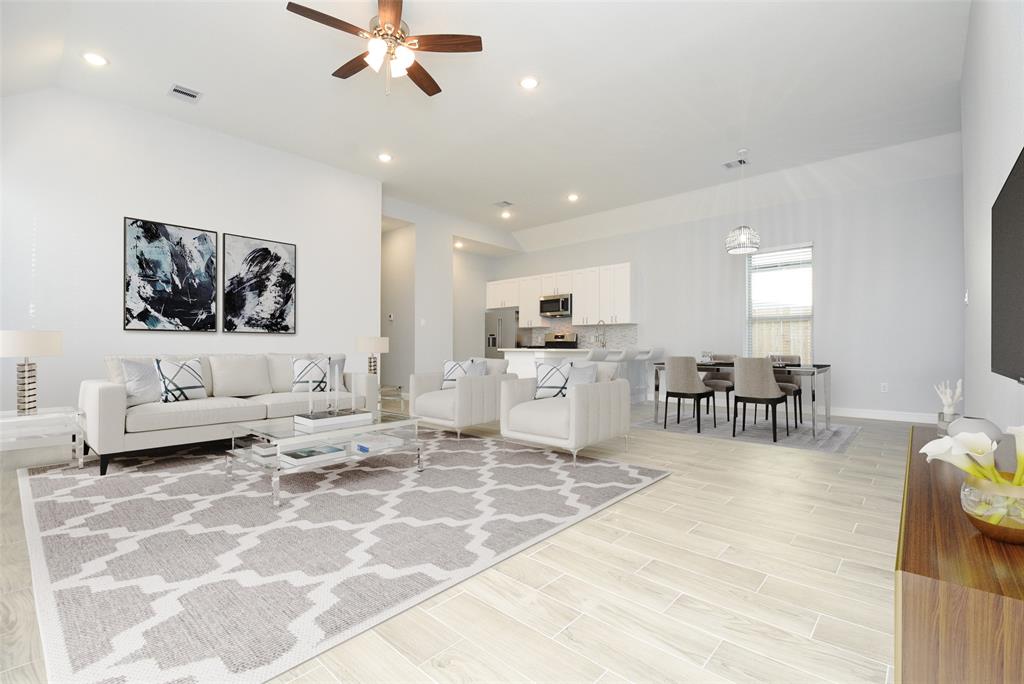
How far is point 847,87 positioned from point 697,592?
15.0ft

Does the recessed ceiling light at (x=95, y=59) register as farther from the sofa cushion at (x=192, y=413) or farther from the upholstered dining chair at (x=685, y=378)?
the upholstered dining chair at (x=685, y=378)

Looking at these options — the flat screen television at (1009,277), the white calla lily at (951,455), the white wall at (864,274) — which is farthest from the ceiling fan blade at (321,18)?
the white wall at (864,274)

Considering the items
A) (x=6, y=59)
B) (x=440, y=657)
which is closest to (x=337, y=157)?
(x=6, y=59)

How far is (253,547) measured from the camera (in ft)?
6.87

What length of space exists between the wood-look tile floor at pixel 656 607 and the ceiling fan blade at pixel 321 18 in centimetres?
311

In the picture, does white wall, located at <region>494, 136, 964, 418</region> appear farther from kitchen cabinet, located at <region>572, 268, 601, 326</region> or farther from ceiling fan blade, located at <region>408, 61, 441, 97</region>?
ceiling fan blade, located at <region>408, 61, 441, 97</region>

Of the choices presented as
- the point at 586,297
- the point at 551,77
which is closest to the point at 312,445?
the point at 551,77

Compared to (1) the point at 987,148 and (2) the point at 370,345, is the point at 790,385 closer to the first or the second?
(1) the point at 987,148

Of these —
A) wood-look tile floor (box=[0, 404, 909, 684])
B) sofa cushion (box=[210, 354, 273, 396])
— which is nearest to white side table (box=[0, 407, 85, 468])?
wood-look tile floor (box=[0, 404, 909, 684])

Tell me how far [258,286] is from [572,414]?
13.1 ft

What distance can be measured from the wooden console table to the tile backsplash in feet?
23.6

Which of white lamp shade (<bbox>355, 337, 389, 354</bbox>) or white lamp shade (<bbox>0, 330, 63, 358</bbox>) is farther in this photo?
white lamp shade (<bbox>355, 337, 389, 354</bbox>)

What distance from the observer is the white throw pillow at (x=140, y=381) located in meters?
3.64

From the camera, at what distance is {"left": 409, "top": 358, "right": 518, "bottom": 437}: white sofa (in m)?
4.25
